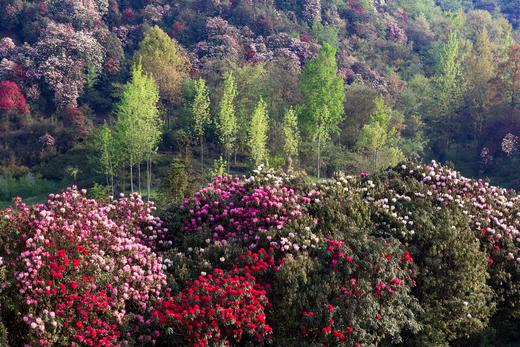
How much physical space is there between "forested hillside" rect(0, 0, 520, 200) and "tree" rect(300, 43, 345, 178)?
9 centimetres

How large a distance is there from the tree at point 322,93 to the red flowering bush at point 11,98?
23.3 meters

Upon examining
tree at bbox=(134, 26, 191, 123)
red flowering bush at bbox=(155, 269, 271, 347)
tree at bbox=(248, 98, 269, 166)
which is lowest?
tree at bbox=(248, 98, 269, 166)

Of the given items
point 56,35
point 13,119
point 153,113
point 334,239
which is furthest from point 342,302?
point 56,35

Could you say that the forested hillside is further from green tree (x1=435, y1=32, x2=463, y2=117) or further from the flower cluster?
the flower cluster

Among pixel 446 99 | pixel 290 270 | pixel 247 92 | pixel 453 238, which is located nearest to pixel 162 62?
pixel 247 92

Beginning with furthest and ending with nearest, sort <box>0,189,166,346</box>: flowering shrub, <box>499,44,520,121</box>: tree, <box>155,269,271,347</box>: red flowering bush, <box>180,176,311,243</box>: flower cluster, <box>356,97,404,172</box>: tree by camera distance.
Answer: <box>499,44,520,121</box>: tree → <box>356,97,404,172</box>: tree → <box>180,176,311,243</box>: flower cluster → <box>155,269,271,347</box>: red flowering bush → <box>0,189,166,346</box>: flowering shrub

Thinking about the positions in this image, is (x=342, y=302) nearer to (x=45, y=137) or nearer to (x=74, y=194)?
(x=74, y=194)

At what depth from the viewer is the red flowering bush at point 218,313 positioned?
8.19 metres

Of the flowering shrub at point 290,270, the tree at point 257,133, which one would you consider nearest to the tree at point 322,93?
the tree at point 257,133

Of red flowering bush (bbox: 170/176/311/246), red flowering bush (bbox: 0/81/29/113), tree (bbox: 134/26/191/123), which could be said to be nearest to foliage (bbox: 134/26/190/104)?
tree (bbox: 134/26/191/123)

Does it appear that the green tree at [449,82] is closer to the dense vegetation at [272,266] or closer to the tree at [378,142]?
the tree at [378,142]

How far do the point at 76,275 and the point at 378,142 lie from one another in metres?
31.6

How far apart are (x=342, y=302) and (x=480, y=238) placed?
4405 mm

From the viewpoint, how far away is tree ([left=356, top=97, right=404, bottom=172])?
38156 mm
